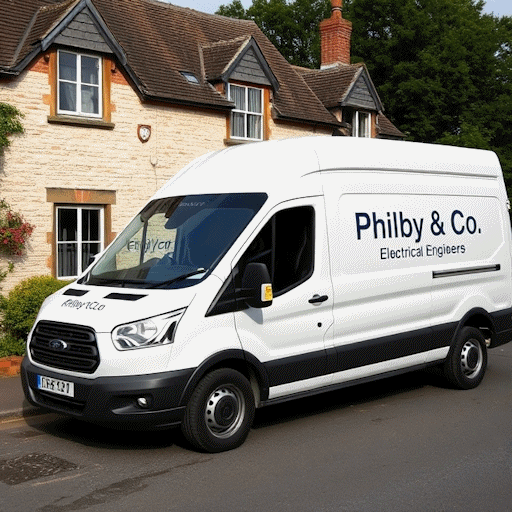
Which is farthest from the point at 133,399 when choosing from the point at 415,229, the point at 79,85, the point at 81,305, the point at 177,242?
the point at 79,85

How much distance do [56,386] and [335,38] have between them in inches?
811

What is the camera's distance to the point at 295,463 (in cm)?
642

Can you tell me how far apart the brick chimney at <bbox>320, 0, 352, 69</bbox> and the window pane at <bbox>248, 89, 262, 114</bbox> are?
23.6ft

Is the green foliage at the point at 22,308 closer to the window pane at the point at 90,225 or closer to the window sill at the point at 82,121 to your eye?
the window pane at the point at 90,225

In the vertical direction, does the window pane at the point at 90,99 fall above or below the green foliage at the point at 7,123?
above

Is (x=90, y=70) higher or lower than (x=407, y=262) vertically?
higher

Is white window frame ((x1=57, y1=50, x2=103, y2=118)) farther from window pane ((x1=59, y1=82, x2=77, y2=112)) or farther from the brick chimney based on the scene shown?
the brick chimney

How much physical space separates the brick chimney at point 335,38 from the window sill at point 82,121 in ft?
38.4

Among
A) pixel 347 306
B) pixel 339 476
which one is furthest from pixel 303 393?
pixel 339 476

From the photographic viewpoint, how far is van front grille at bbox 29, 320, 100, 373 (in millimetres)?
6574

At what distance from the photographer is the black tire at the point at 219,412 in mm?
6594

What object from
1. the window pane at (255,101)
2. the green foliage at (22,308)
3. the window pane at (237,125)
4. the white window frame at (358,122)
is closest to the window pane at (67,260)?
the green foliage at (22,308)

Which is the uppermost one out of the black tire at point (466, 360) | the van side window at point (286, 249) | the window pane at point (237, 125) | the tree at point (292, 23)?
the tree at point (292, 23)

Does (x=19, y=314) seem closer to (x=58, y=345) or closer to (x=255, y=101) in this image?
(x=58, y=345)
